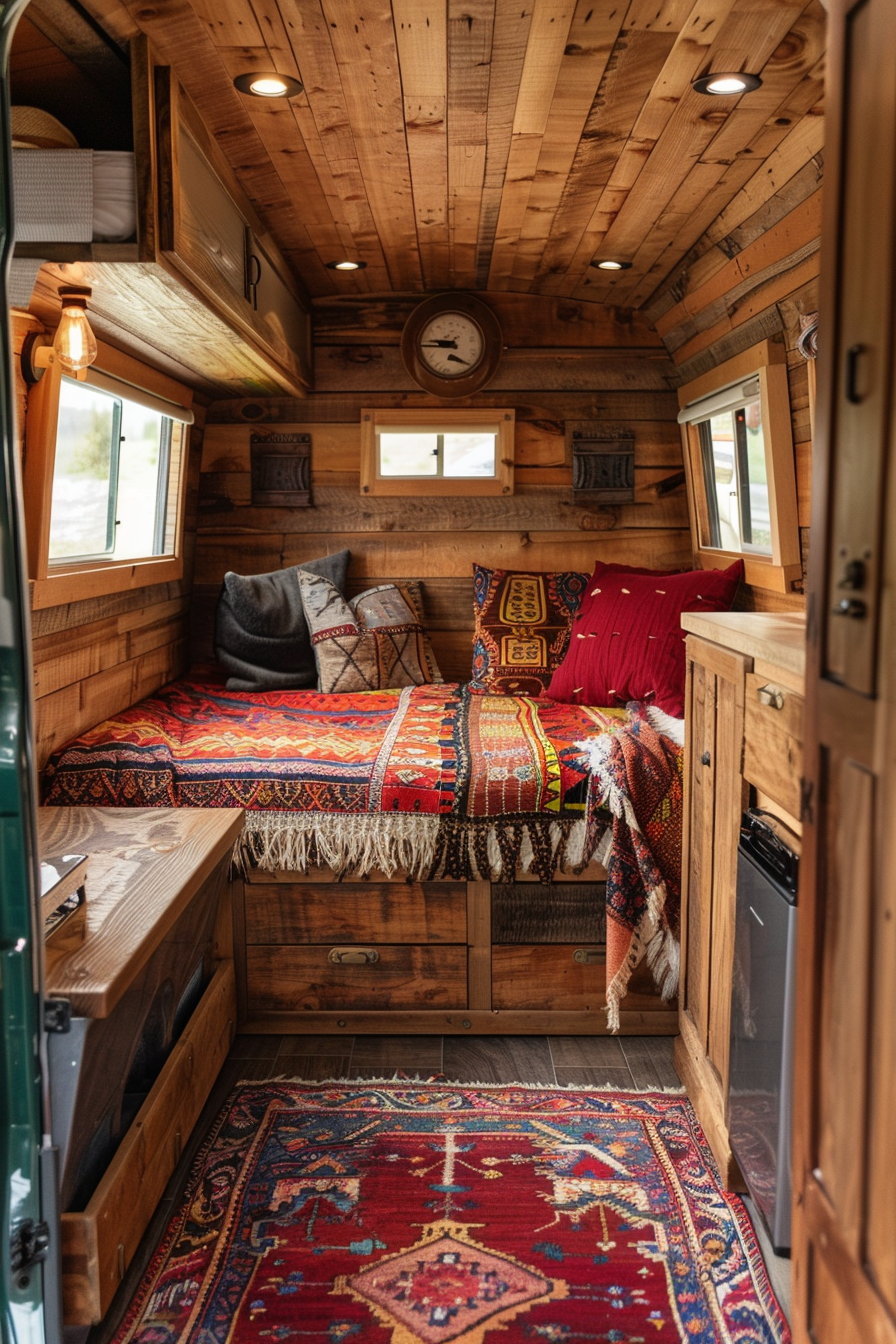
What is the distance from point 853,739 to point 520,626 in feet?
9.18

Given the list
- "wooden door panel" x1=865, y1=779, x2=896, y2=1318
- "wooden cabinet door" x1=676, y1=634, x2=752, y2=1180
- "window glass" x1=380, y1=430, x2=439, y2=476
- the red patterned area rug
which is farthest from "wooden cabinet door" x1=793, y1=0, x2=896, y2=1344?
"window glass" x1=380, y1=430, x2=439, y2=476

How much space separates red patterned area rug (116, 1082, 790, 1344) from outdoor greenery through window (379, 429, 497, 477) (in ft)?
7.66

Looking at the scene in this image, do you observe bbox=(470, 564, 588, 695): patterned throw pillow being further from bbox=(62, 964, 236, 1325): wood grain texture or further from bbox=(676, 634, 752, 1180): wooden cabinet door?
bbox=(62, 964, 236, 1325): wood grain texture

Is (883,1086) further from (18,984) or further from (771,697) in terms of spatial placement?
(18,984)

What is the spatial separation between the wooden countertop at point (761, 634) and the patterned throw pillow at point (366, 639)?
1.56 metres

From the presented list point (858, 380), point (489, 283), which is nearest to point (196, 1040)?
point (858, 380)

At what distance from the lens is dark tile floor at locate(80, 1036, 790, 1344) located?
2.55m

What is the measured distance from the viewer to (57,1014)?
1479 millimetres

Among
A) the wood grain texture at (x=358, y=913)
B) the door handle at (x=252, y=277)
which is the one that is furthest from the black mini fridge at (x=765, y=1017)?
the door handle at (x=252, y=277)

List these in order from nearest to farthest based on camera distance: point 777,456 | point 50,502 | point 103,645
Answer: point 50,502
point 777,456
point 103,645

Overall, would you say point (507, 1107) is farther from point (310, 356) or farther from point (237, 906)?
point (310, 356)

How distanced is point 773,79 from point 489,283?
1.90 meters

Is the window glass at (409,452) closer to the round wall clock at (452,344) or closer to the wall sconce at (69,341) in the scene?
the round wall clock at (452,344)

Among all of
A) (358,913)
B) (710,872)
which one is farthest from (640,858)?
(358,913)
